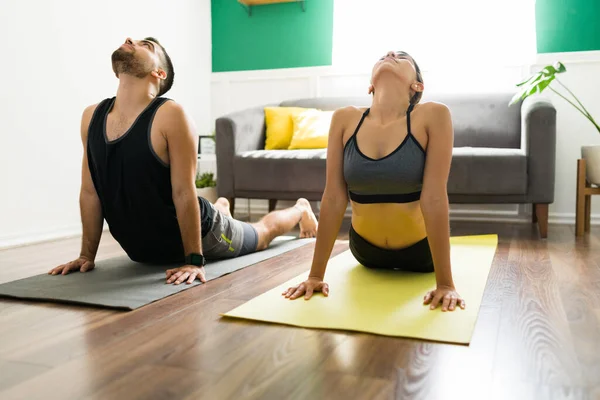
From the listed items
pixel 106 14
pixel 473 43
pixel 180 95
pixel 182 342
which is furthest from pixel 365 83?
pixel 182 342

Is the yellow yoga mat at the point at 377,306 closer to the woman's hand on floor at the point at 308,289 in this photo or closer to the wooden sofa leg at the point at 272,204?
the woman's hand on floor at the point at 308,289

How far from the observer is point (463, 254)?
8.30 ft

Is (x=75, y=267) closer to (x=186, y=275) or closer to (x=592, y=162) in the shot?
(x=186, y=275)

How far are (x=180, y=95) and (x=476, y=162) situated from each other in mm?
2424

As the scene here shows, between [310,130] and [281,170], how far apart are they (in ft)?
1.76

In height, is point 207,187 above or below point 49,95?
below

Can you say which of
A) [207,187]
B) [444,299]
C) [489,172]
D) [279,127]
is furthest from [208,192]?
[444,299]

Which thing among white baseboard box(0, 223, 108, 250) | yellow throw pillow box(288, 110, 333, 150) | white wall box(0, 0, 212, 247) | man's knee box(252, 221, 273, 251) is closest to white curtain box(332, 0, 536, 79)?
yellow throw pillow box(288, 110, 333, 150)

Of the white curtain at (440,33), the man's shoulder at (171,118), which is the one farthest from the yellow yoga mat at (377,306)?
the white curtain at (440,33)

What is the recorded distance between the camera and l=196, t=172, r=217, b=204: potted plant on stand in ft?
13.5

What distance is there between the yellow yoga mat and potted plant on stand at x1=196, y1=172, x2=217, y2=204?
2.08 metres

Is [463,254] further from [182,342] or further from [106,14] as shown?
[106,14]

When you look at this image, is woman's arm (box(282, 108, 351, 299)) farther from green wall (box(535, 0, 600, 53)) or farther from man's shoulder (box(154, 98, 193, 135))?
green wall (box(535, 0, 600, 53))

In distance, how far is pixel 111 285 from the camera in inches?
75.7
